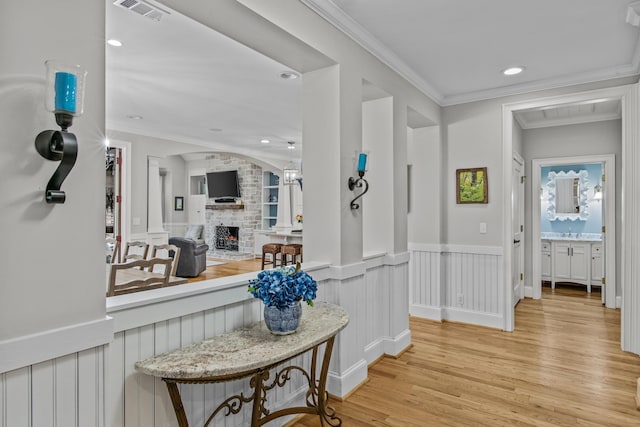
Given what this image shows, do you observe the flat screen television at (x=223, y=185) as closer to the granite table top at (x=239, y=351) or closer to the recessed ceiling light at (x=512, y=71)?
the recessed ceiling light at (x=512, y=71)

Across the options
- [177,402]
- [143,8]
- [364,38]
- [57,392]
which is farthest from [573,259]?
[57,392]

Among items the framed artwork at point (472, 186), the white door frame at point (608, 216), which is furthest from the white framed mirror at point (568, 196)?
the framed artwork at point (472, 186)

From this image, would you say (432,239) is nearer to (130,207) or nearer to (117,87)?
(117,87)

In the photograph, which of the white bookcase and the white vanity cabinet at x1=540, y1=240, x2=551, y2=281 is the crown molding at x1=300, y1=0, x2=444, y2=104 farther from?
the white bookcase

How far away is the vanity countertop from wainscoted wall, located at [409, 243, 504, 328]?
2.63m

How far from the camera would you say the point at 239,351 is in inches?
61.6

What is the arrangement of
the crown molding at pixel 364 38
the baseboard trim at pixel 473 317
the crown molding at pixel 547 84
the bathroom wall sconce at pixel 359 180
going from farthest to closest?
the baseboard trim at pixel 473 317
the crown molding at pixel 547 84
the bathroom wall sconce at pixel 359 180
the crown molding at pixel 364 38

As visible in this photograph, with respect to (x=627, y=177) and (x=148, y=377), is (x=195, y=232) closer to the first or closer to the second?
(x=148, y=377)

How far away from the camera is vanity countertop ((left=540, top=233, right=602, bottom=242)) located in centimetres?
585

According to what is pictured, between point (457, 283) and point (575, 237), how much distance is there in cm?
318

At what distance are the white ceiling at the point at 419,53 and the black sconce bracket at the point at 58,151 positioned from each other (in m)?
1.66

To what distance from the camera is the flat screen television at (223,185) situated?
957 centimetres

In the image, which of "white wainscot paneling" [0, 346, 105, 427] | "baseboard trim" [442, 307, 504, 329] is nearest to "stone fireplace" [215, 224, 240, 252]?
"baseboard trim" [442, 307, 504, 329]

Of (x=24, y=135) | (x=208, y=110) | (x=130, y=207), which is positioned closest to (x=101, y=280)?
(x=24, y=135)
